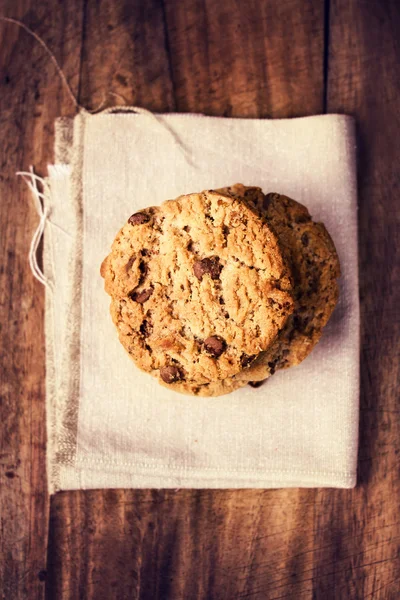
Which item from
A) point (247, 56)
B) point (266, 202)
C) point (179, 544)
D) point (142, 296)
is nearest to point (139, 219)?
point (142, 296)

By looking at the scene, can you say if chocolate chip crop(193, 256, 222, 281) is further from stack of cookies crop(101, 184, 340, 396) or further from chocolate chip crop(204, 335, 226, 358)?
chocolate chip crop(204, 335, 226, 358)

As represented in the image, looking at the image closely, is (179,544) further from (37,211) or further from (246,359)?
(37,211)

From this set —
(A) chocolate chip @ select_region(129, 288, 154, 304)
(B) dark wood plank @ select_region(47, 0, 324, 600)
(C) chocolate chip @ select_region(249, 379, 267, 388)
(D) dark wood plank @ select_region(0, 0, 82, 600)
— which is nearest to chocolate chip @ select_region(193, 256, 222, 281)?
(A) chocolate chip @ select_region(129, 288, 154, 304)

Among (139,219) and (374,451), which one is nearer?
(139,219)

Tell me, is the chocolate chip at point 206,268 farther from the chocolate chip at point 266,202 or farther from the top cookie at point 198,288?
the chocolate chip at point 266,202

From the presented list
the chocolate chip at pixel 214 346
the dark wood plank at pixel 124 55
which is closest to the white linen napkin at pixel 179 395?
the dark wood plank at pixel 124 55

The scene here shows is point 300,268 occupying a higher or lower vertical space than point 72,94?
lower

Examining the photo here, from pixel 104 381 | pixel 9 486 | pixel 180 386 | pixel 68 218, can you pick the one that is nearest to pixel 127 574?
pixel 9 486
